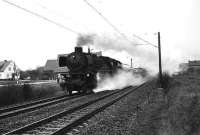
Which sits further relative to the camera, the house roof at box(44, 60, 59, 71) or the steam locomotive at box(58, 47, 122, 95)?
the house roof at box(44, 60, 59, 71)

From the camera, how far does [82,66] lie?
21.5 meters

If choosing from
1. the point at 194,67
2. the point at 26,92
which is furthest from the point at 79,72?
the point at 194,67

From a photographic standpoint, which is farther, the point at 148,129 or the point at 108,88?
the point at 108,88

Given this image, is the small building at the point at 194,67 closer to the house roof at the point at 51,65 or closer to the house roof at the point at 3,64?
the house roof at the point at 51,65

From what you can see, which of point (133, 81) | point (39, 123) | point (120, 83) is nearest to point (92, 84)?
point (120, 83)

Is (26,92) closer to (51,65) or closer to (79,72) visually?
(79,72)

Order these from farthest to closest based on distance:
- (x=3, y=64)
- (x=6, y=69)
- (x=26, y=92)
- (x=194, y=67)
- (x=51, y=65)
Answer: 1. (x=194, y=67)
2. (x=3, y=64)
3. (x=51, y=65)
4. (x=6, y=69)
5. (x=26, y=92)

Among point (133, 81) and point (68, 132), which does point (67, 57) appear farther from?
point (133, 81)

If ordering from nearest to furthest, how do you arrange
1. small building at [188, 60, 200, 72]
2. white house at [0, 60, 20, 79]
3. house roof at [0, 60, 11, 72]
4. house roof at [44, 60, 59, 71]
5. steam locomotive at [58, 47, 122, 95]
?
1. steam locomotive at [58, 47, 122, 95]
2. white house at [0, 60, 20, 79]
3. house roof at [0, 60, 11, 72]
4. house roof at [44, 60, 59, 71]
5. small building at [188, 60, 200, 72]

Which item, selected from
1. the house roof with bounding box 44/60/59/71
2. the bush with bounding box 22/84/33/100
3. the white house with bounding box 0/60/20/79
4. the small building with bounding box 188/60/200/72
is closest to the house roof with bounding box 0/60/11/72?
the white house with bounding box 0/60/20/79

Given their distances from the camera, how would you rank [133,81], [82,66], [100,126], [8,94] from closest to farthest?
[100,126] < [8,94] < [82,66] < [133,81]

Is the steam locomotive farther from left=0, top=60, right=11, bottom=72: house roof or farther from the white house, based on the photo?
left=0, top=60, right=11, bottom=72: house roof

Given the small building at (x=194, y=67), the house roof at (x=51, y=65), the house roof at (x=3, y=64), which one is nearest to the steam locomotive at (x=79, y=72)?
the house roof at (x=51, y=65)

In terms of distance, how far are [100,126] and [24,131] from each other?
2.43 m
